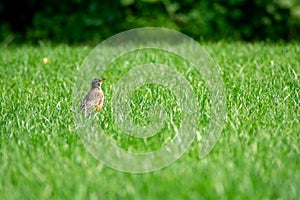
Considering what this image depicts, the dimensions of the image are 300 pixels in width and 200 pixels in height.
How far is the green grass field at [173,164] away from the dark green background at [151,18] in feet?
19.7

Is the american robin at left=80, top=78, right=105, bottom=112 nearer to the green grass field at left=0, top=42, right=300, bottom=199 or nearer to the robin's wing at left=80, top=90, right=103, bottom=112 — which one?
the robin's wing at left=80, top=90, right=103, bottom=112

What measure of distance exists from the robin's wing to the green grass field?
116 millimetres

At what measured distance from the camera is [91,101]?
163 inches

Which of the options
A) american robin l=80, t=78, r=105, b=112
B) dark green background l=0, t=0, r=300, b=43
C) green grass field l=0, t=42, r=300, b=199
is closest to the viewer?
green grass field l=0, t=42, r=300, b=199

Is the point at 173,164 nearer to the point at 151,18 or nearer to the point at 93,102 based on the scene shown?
the point at 93,102

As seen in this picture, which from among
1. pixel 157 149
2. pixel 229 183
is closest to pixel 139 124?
pixel 157 149

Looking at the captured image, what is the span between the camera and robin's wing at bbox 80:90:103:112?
162 inches

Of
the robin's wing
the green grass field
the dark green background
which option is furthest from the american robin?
the dark green background

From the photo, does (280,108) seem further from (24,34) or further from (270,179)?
(24,34)

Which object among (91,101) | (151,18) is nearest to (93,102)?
(91,101)

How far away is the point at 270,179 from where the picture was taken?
9.36ft

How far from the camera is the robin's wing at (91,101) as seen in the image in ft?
13.5

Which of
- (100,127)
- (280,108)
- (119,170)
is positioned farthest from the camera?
(280,108)

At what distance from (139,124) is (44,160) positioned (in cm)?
87
